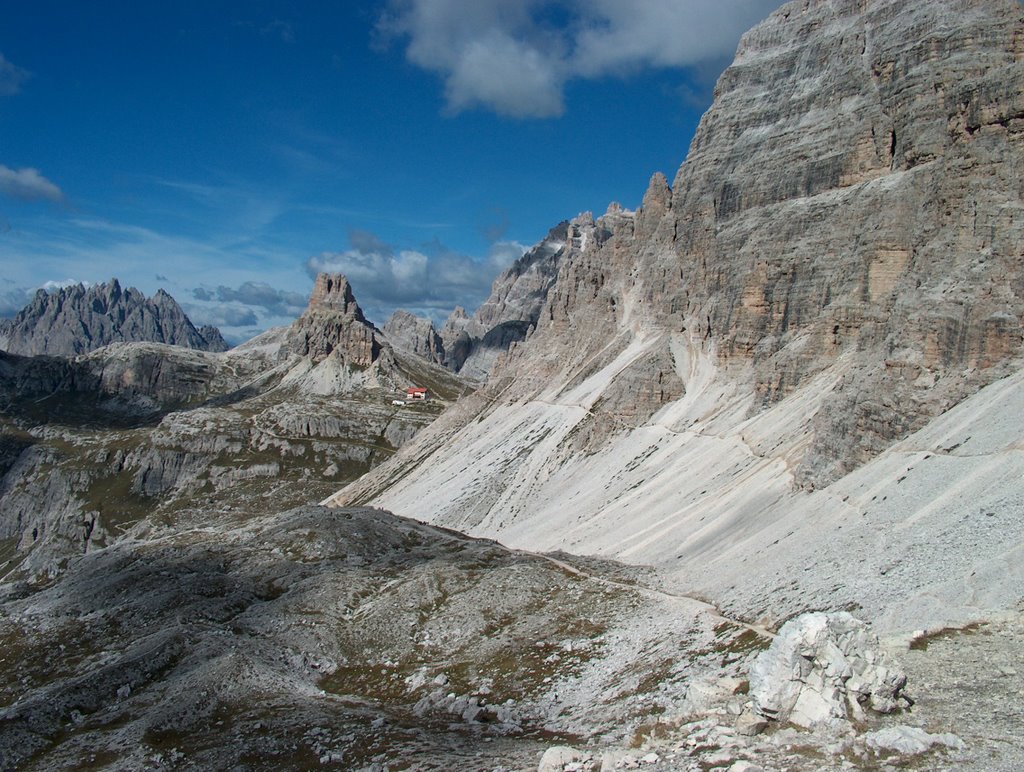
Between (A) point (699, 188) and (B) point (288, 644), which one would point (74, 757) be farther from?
(A) point (699, 188)

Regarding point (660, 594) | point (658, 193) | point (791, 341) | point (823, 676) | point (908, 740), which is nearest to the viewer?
point (908, 740)

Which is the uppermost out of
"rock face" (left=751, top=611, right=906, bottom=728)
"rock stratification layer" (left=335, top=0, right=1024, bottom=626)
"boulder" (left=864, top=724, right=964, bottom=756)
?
"rock stratification layer" (left=335, top=0, right=1024, bottom=626)

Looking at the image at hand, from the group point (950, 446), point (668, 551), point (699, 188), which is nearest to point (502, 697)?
point (668, 551)

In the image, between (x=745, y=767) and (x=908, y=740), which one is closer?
(x=745, y=767)

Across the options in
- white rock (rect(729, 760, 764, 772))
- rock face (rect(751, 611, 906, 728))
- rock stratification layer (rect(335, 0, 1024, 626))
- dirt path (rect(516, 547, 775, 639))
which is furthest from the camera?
rock stratification layer (rect(335, 0, 1024, 626))

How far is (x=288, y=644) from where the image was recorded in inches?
2235

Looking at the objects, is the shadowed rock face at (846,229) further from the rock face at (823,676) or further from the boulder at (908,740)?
the boulder at (908,740)

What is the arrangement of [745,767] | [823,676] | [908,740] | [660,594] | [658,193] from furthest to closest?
[658,193]
[660,594]
[823,676]
[908,740]
[745,767]

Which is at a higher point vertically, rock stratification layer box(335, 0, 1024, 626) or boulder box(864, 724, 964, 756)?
rock stratification layer box(335, 0, 1024, 626)

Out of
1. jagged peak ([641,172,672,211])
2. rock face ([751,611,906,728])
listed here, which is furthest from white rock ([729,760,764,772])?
jagged peak ([641,172,672,211])

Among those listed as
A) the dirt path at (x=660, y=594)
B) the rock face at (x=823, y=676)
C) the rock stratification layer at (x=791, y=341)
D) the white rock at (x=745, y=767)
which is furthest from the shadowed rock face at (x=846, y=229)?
the white rock at (x=745, y=767)

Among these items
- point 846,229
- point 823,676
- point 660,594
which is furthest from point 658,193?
point 823,676

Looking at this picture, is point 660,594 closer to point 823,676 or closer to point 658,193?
point 823,676

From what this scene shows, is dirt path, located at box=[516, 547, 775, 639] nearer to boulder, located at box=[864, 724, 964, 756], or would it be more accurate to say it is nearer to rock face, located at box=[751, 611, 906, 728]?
rock face, located at box=[751, 611, 906, 728]
